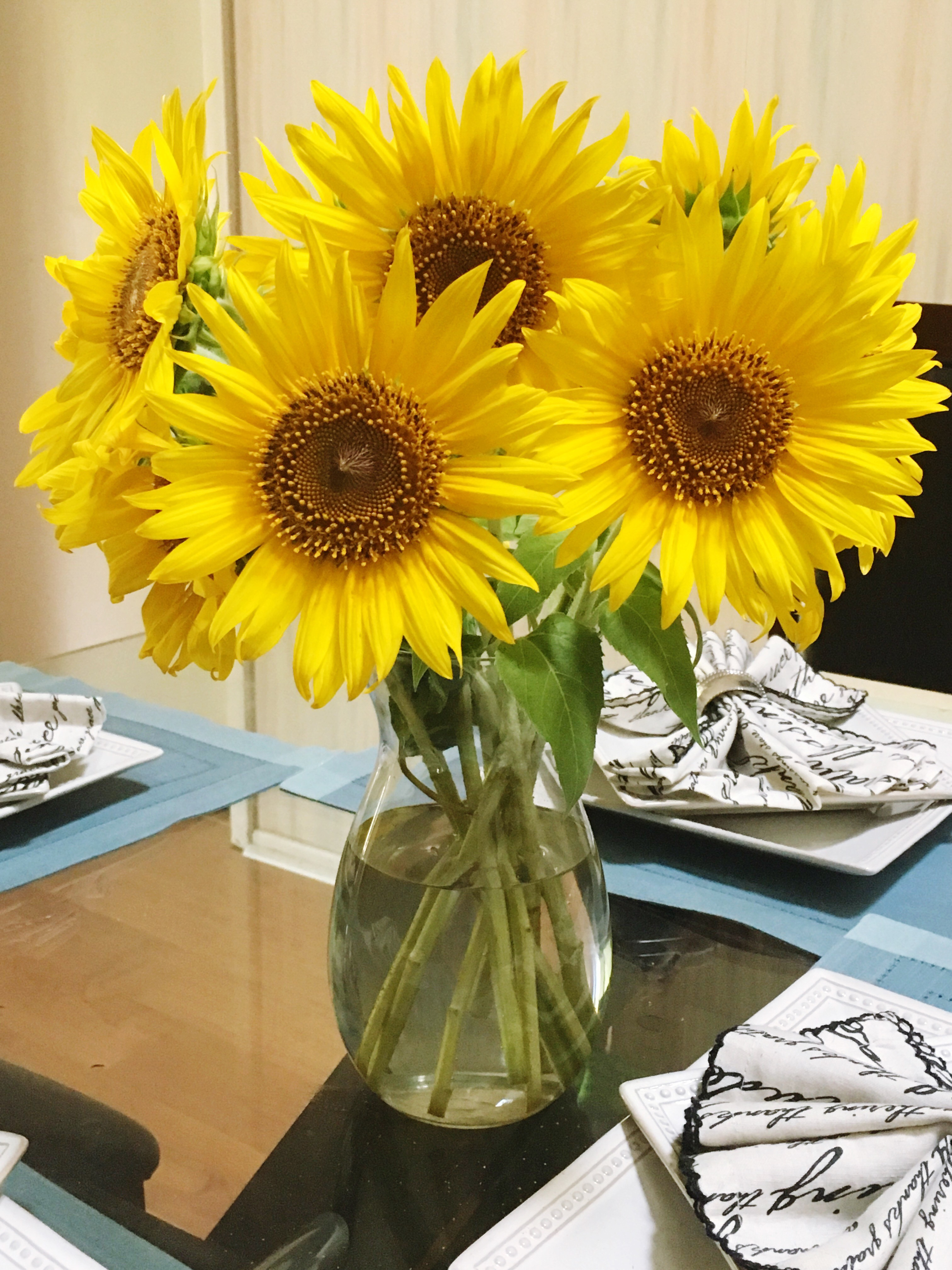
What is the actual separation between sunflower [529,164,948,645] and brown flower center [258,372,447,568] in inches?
1.9

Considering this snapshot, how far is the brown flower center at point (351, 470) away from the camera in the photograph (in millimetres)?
426

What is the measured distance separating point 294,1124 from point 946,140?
7.09 ft

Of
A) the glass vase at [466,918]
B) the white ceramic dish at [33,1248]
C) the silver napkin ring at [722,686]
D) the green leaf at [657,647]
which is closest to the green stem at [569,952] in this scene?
the glass vase at [466,918]

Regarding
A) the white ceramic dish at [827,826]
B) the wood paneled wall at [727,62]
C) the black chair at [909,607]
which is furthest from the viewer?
the wood paneled wall at [727,62]

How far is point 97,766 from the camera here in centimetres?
96

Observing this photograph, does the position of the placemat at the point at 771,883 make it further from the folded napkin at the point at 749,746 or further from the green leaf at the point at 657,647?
the green leaf at the point at 657,647

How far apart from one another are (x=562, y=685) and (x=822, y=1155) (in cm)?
21

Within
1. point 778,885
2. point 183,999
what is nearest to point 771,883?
point 778,885

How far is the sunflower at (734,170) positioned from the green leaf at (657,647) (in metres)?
0.16

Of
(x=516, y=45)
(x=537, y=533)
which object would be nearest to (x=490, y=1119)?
(x=537, y=533)

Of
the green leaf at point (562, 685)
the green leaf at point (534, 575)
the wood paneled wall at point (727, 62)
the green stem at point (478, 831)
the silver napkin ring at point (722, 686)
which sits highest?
the wood paneled wall at point (727, 62)

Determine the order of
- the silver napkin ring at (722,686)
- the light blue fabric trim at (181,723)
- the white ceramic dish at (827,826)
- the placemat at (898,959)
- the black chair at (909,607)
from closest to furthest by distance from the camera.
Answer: the placemat at (898,959) → the white ceramic dish at (827,826) → the silver napkin ring at (722,686) → the light blue fabric trim at (181,723) → the black chair at (909,607)

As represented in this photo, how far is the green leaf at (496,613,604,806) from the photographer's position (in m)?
0.47

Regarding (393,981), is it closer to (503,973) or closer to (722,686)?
(503,973)
